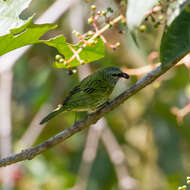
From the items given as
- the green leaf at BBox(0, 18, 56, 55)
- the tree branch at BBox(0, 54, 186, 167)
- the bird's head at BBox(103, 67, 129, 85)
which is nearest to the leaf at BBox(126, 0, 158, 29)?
the green leaf at BBox(0, 18, 56, 55)

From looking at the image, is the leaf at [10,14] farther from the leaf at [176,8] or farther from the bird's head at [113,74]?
the bird's head at [113,74]

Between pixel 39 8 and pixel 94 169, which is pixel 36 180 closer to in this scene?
pixel 94 169

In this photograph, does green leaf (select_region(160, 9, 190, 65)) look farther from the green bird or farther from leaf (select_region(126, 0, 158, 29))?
the green bird

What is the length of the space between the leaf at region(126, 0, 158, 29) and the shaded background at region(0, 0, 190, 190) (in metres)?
3.78

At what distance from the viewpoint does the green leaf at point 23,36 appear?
207 cm

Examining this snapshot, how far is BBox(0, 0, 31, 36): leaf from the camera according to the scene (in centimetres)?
209

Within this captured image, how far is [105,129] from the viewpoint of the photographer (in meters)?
5.57

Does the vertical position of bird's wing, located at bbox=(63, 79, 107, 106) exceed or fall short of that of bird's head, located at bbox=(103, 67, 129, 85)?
it exceeds it

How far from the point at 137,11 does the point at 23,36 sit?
829mm

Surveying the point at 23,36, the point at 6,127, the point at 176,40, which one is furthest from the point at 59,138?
the point at 6,127

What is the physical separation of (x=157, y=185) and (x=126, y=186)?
1950 mm

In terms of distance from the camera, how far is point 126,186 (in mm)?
4547

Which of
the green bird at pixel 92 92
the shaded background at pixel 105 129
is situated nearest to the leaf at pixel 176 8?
the green bird at pixel 92 92

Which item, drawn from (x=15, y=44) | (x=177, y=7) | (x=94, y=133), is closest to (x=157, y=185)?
(x=94, y=133)
